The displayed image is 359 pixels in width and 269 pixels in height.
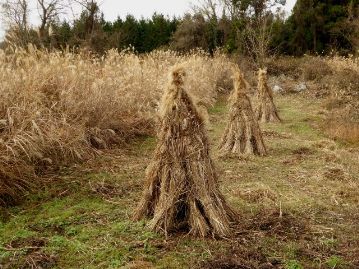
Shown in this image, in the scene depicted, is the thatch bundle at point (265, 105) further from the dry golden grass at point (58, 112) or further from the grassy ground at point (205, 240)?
the grassy ground at point (205, 240)

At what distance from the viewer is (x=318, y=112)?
12.4m

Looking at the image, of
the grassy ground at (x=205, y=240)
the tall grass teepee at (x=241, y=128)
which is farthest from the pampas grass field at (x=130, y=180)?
the tall grass teepee at (x=241, y=128)

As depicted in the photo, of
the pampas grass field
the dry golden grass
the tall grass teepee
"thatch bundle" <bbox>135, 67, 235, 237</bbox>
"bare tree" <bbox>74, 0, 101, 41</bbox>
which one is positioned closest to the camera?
the pampas grass field

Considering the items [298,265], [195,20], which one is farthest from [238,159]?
[195,20]

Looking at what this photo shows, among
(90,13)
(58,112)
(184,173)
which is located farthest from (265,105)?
(90,13)

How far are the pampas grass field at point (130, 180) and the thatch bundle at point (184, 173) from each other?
0.02 meters

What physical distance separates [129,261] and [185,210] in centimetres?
71

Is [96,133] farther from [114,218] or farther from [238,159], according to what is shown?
[114,218]

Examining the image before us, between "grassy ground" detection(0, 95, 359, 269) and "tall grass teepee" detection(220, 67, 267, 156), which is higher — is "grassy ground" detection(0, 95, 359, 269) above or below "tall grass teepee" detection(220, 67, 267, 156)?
below

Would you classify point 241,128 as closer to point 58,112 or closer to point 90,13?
point 58,112

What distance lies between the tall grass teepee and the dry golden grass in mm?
1320

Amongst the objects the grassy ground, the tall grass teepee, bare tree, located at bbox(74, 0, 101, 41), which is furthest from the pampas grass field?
bare tree, located at bbox(74, 0, 101, 41)

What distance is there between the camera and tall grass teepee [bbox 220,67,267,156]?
23.0 feet

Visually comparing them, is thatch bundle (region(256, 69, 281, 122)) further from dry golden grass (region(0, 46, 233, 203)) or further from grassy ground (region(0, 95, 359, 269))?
grassy ground (region(0, 95, 359, 269))
